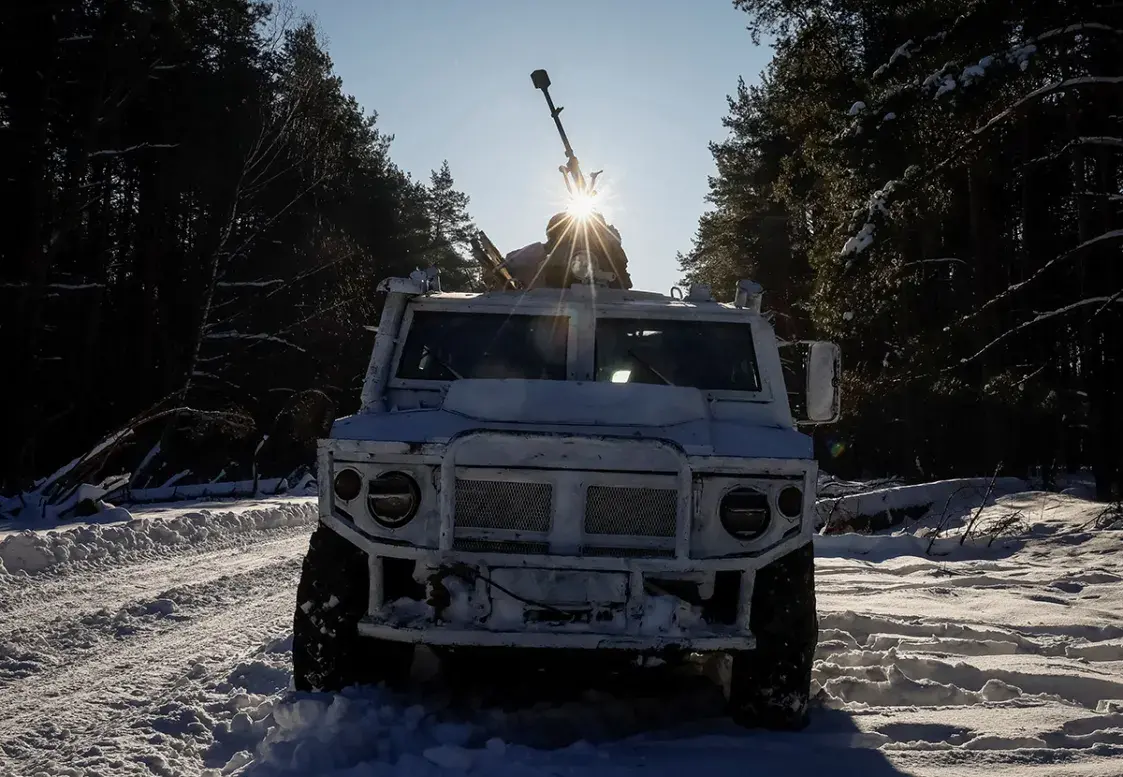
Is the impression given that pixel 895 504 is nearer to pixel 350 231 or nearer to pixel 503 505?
pixel 503 505

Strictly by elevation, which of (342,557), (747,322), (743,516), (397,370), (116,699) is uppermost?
(747,322)

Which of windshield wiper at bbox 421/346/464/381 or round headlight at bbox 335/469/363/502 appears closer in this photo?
round headlight at bbox 335/469/363/502

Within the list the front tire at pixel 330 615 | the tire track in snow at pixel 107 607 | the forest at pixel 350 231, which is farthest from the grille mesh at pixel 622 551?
the forest at pixel 350 231

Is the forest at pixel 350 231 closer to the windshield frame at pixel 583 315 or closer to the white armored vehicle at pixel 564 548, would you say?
the windshield frame at pixel 583 315

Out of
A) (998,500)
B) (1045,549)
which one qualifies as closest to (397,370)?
(1045,549)

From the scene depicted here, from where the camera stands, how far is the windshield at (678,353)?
548 cm

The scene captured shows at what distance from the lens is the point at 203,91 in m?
22.7

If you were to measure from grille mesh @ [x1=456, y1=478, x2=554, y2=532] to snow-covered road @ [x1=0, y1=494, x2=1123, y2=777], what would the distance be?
2.65 ft

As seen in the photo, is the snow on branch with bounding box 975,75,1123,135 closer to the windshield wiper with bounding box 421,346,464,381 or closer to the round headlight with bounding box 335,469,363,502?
the windshield wiper with bounding box 421,346,464,381

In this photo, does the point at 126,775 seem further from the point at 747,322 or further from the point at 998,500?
the point at 998,500

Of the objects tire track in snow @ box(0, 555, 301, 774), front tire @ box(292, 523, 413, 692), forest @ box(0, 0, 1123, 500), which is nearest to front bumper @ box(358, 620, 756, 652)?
front tire @ box(292, 523, 413, 692)

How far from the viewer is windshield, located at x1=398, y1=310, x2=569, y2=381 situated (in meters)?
5.51

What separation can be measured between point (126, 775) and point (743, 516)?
2514 mm

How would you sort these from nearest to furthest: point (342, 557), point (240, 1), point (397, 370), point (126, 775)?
point (126, 775) < point (342, 557) < point (397, 370) < point (240, 1)
